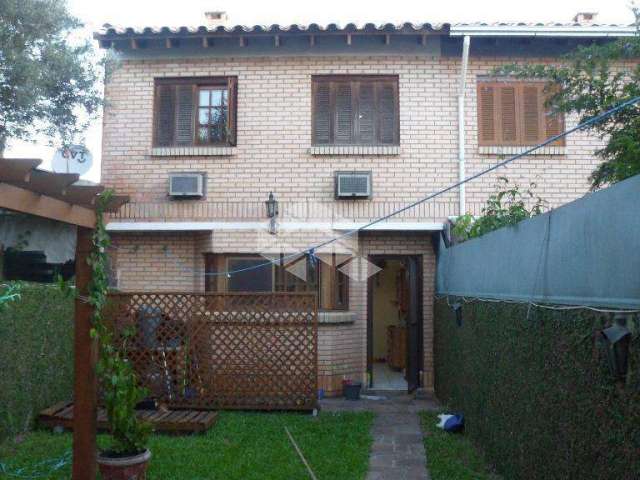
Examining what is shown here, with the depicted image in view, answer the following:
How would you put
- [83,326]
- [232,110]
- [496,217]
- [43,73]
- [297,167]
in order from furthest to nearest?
1. [232,110]
2. [297,167]
3. [43,73]
4. [496,217]
5. [83,326]

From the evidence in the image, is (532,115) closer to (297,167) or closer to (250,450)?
(297,167)

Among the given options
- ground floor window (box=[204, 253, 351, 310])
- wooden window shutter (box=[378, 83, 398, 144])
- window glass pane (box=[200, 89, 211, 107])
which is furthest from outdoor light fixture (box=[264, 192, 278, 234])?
wooden window shutter (box=[378, 83, 398, 144])

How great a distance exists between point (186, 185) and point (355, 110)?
2.88 metres

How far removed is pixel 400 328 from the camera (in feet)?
41.3

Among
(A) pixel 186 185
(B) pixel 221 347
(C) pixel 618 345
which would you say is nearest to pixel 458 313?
(B) pixel 221 347

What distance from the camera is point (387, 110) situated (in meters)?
10.5

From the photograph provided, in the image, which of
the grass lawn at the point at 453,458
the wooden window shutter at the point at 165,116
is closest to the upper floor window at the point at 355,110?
the wooden window shutter at the point at 165,116

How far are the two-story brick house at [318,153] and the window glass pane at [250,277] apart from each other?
0.02m

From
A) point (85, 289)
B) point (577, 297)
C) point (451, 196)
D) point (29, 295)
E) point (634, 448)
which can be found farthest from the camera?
point (451, 196)

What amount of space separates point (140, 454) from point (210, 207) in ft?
17.3

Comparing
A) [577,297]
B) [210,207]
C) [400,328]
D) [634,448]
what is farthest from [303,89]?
[634,448]

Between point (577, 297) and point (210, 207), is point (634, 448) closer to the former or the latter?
point (577, 297)

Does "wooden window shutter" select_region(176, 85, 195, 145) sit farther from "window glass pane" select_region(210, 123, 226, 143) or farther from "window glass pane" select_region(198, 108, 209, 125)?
"window glass pane" select_region(210, 123, 226, 143)

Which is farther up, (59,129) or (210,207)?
(59,129)
